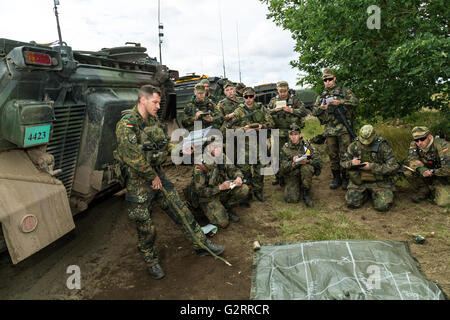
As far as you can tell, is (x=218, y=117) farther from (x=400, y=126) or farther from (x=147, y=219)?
(x=400, y=126)

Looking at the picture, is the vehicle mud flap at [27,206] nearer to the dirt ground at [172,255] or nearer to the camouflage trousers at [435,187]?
the dirt ground at [172,255]

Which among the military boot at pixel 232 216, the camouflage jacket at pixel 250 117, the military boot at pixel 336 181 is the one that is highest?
the camouflage jacket at pixel 250 117

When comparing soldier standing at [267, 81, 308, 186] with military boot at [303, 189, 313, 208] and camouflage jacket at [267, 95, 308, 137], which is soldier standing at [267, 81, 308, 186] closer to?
camouflage jacket at [267, 95, 308, 137]

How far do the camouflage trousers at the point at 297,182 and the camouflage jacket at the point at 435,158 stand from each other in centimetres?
149

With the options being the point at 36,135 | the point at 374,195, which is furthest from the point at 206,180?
the point at 374,195

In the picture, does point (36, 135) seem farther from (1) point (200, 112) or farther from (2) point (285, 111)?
(2) point (285, 111)

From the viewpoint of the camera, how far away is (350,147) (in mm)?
4824

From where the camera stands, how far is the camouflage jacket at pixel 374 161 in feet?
14.9

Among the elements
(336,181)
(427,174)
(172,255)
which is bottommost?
(172,255)

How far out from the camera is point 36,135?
8.87 feet

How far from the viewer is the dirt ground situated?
9.66ft

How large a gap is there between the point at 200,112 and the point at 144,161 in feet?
9.47

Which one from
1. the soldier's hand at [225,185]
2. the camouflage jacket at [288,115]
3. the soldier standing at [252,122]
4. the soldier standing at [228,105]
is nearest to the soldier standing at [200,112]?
the soldier standing at [228,105]
